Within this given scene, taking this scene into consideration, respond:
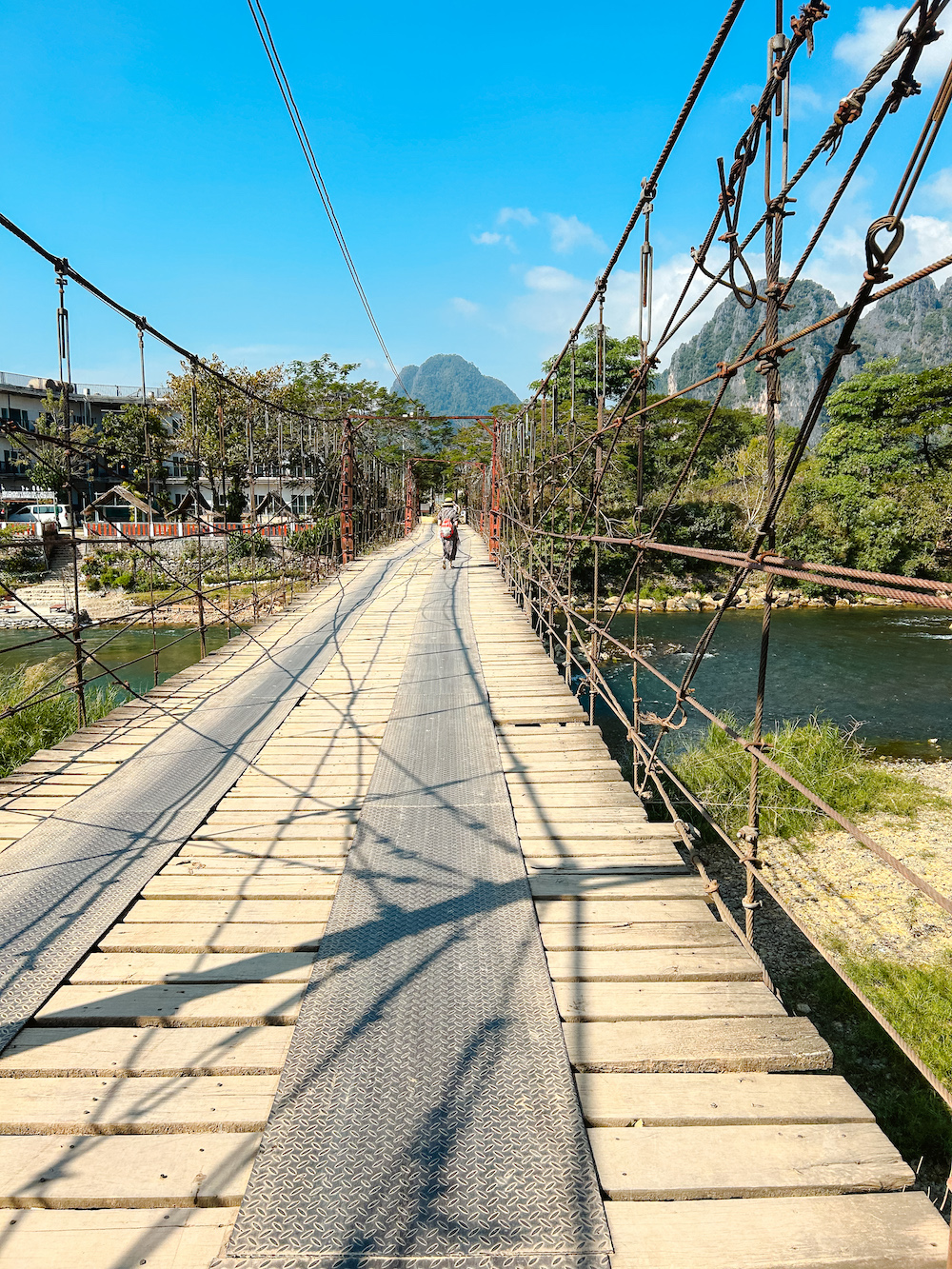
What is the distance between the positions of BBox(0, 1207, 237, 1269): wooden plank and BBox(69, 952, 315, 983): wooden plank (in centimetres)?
58

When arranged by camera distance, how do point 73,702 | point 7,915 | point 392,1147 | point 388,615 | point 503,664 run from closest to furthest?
point 392,1147, point 7,915, point 503,664, point 388,615, point 73,702

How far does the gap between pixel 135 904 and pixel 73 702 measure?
6516 mm

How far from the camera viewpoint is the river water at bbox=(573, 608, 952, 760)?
385 inches

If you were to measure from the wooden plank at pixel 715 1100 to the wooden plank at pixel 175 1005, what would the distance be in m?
0.69

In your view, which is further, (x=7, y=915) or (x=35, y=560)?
(x=35, y=560)

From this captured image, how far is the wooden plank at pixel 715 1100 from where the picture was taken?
4.47ft

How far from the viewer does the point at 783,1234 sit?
3.71 ft

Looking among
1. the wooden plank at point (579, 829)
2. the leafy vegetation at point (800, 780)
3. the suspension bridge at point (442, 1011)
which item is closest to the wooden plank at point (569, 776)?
the suspension bridge at point (442, 1011)

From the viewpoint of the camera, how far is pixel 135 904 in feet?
6.88

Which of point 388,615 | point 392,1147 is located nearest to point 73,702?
point 388,615

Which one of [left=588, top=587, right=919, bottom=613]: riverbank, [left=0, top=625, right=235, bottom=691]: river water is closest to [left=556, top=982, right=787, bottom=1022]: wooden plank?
[left=0, top=625, right=235, bottom=691]: river water

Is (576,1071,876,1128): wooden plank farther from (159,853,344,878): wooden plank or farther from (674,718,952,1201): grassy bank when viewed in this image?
(159,853,344,878): wooden plank

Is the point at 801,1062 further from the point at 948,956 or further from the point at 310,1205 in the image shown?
the point at 948,956

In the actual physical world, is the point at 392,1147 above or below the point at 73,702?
above
